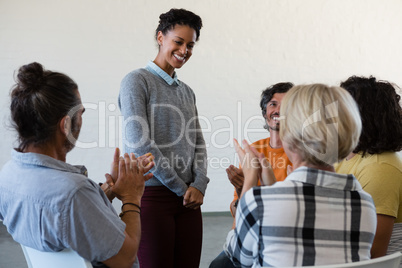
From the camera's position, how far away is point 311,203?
1.13 meters

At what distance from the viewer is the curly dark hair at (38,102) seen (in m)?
1.22

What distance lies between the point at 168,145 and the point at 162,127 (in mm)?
94

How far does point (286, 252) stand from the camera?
113 centimetres

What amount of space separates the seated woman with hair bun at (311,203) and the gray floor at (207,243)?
2.36m

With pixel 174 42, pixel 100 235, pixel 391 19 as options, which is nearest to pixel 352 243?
pixel 100 235

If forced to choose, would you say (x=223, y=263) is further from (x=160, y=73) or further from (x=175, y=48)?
(x=175, y=48)

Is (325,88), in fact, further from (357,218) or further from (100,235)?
(100,235)

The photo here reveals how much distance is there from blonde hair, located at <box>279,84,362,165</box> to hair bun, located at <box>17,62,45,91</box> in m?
0.76

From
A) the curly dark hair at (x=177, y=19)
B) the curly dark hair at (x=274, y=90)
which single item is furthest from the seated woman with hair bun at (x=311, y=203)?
the curly dark hair at (x=274, y=90)

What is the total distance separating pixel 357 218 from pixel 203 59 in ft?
13.3

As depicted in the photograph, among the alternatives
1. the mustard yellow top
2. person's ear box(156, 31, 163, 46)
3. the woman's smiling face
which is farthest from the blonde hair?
person's ear box(156, 31, 163, 46)

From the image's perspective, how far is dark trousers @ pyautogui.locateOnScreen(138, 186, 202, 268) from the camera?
6.27ft

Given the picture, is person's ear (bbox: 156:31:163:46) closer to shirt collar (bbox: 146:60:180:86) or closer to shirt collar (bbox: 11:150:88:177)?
shirt collar (bbox: 146:60:180:86)

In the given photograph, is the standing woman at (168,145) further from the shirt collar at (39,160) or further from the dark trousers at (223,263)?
the shirt collar at (39,160)
